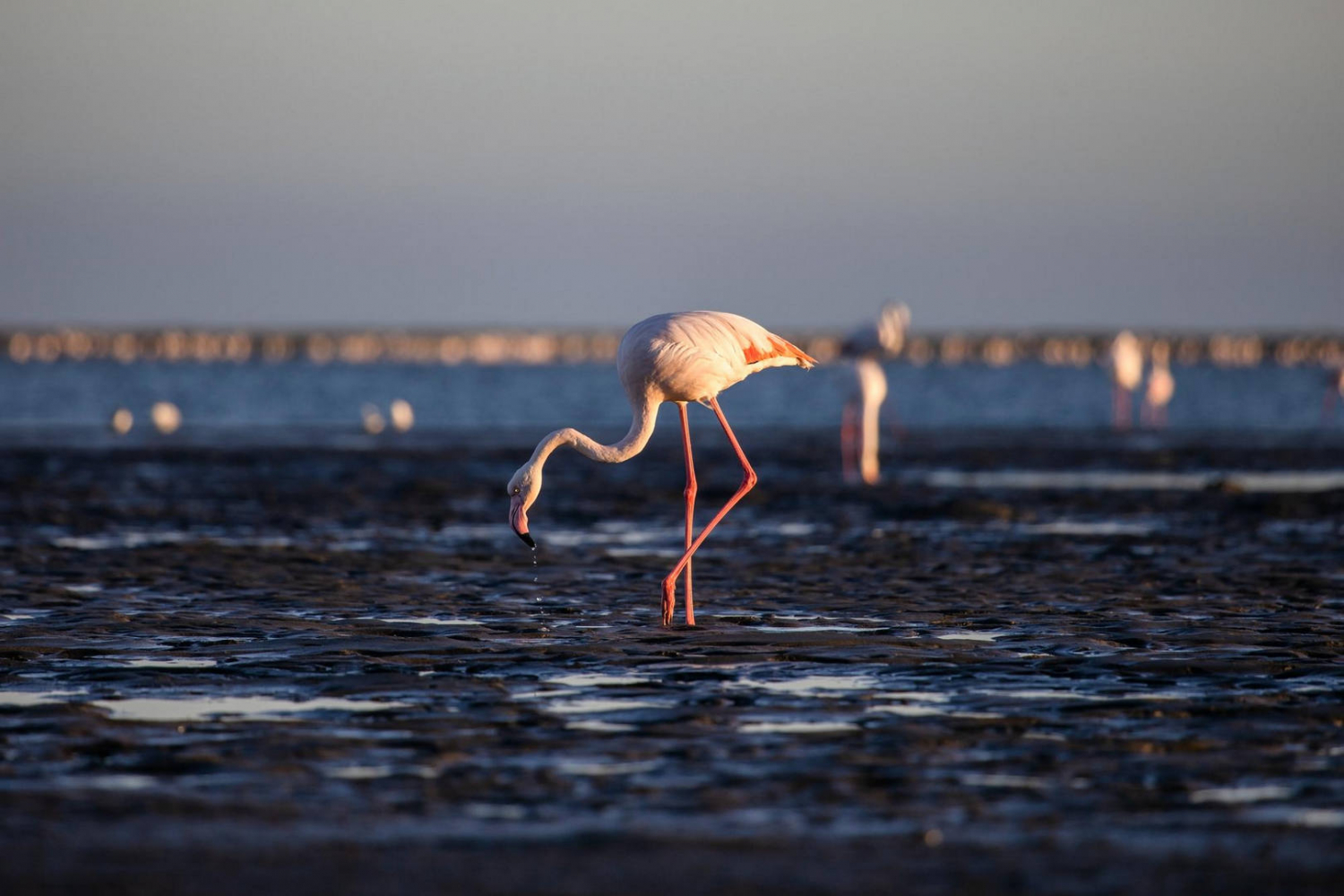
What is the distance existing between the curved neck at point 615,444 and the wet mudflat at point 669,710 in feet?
3.01

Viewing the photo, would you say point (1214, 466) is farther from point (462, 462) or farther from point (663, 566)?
point (663, 566)

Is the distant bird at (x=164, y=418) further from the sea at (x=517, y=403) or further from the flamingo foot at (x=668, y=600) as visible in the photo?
the flamingo foot at (x=668, y=600)

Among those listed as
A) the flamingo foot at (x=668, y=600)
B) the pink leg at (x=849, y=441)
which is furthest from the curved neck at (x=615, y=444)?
the pink leg at (x=849, y=441)

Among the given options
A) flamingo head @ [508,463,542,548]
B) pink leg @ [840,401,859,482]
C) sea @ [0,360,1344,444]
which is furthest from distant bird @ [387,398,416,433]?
flamingo head @ [508,463,542,548]

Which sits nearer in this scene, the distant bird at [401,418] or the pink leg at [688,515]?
the pink leg at [688,515]

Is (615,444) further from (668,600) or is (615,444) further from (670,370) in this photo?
(668,600)

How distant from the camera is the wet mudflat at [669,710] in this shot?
5.09 meters

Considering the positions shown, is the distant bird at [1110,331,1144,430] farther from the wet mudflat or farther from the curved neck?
the curved neck

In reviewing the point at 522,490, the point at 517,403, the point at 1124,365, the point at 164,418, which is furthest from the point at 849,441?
the point at 517,403

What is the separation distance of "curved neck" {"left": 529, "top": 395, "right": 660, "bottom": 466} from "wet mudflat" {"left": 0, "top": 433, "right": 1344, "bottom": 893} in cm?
92

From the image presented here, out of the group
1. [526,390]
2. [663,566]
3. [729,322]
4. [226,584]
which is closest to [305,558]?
[226,584]

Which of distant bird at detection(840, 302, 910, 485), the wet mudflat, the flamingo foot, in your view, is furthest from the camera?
distant bird at detection(840, 302, 910, 485)

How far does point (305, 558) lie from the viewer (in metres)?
13.4

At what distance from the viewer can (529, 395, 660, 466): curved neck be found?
10.2 m
